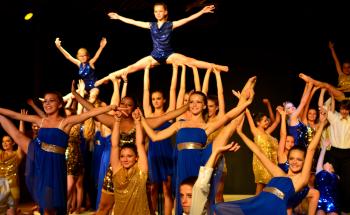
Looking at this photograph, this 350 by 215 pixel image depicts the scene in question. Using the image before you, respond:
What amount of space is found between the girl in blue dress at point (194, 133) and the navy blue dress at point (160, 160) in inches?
37.0

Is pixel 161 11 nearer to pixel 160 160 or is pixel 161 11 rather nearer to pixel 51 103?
pixel 160 160

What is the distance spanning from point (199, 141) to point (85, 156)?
3.59 meters

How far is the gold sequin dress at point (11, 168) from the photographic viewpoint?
6625 millimetres

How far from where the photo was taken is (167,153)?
5.85 m

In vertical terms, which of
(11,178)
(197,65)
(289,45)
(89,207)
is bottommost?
(89,207)

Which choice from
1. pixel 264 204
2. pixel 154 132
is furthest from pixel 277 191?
pixel 154 132

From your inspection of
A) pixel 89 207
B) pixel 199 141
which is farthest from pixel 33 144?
pixel 89 207

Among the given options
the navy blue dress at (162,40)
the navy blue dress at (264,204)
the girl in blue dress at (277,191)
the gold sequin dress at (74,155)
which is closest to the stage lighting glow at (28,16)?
the gold sequin dress at (74,155)

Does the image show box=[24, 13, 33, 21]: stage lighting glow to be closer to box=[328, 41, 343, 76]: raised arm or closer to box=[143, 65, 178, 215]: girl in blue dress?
box=[143, 65, 178, 215]: girl in blue dress

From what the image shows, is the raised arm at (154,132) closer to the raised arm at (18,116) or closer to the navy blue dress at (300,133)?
the raised arm at (18,116)

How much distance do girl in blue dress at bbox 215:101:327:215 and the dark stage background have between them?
398 cm

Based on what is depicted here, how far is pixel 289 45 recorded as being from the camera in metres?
8.32

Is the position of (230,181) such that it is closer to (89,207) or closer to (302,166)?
(89,207)

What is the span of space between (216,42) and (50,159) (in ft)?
15.1
